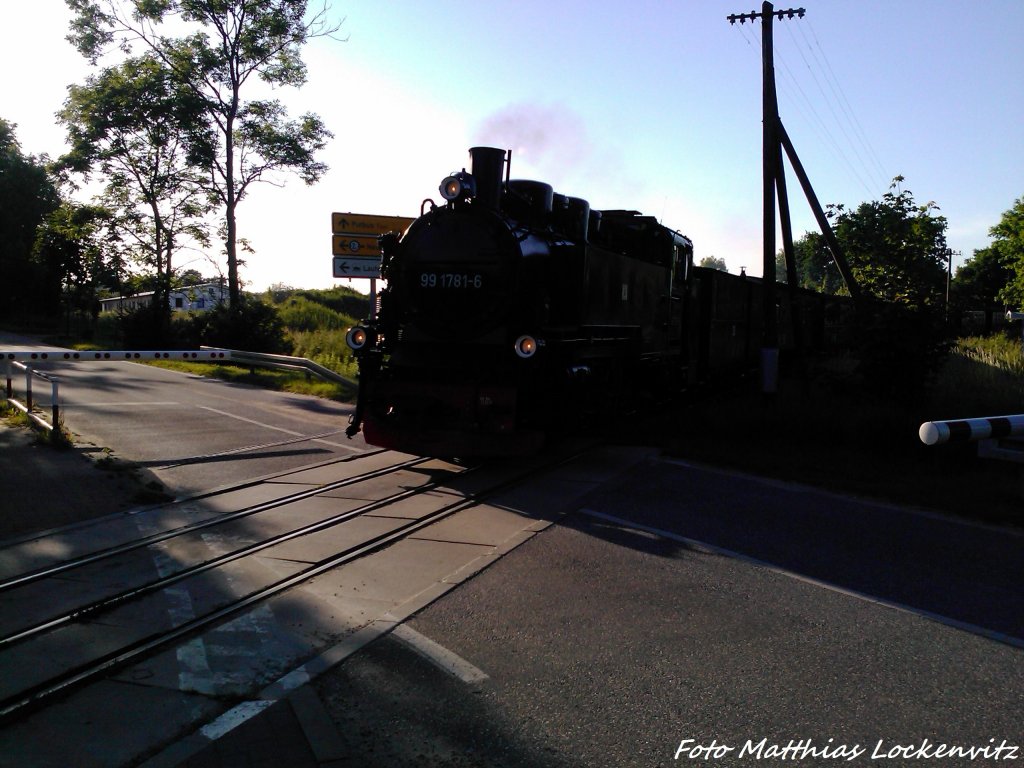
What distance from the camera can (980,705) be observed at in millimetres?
3705

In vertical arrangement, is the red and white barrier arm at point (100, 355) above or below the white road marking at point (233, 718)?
above

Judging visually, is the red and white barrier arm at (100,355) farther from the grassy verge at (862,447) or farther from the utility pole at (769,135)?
the utility pole at (769,135)

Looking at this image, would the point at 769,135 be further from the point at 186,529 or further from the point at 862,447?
the point at 186,529

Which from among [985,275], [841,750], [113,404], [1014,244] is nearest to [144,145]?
[113,404]

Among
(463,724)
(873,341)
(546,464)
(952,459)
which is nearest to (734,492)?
(546,464)

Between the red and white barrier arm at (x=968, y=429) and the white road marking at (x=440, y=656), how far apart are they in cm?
439

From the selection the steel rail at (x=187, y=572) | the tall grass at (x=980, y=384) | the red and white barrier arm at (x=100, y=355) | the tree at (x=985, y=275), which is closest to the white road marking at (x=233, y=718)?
the steel rail at (x=187, y=572)

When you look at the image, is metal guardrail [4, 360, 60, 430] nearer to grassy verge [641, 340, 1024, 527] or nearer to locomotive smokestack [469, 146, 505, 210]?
locomotive smokestack [469, 146, 505, 210]

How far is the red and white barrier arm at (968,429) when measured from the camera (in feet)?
21.6

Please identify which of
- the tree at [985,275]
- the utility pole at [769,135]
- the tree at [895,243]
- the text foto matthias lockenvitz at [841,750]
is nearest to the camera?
the text foto matthias lockenvitz at [841,750]

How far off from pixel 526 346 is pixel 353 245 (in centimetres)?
961

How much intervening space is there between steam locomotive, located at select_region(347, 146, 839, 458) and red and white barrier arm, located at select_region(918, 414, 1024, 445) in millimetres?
3795

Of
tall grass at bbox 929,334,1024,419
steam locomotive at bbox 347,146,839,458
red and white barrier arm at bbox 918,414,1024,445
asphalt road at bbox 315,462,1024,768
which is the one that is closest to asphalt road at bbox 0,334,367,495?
steam locomotive at bbox 347,146,839,458

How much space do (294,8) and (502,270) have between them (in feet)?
70.0
